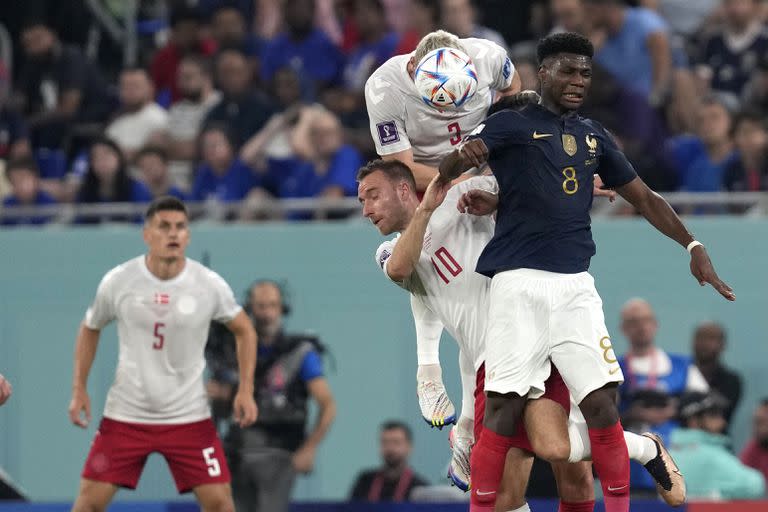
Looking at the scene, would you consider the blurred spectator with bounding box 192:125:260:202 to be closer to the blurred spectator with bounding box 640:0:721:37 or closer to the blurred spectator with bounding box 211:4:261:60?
the blurred spectator with bounding box 211:4:261:60

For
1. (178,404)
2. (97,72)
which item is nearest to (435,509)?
(178,404)

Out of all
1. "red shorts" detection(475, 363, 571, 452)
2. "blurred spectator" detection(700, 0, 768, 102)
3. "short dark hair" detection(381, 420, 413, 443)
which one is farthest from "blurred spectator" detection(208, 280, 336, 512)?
"blurred spectator" detection(700, 0, 768, 102)

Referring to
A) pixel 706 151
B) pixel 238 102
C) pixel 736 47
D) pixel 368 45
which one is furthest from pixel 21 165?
pixel 736 47

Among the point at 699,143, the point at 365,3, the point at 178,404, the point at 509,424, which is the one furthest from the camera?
the point at 365,3

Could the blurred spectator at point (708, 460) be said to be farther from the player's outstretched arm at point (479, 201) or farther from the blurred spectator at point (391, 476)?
the player's outstretched arm at point (479, 201)

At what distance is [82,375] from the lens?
1045 cm

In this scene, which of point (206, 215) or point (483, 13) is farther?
point (483, 13)

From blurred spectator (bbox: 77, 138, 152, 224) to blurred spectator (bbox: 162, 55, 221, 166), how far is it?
909mm

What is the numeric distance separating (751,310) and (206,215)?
15.6ft

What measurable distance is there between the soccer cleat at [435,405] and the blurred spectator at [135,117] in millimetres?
6958

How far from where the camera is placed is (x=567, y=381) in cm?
774

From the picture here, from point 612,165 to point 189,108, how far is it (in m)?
7.58

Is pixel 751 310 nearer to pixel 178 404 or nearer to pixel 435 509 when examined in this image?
pixel 435 509

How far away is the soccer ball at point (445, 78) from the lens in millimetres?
8203
